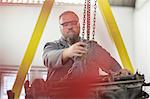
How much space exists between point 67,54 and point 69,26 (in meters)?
0.21

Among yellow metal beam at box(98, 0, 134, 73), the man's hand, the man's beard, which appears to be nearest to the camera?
the man's hand

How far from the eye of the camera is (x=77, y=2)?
5.95ft

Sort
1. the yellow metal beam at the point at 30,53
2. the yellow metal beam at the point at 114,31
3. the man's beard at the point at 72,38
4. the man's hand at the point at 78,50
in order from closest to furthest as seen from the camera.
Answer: the man's hand at the point at 78,50 → the man's beard at the point at 72,38 → the yellow metal beam at the point at 30,53 → the yellow metal beam at the point at 114,31

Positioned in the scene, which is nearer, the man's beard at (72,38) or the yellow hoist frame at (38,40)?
the man's beard at (72,38)

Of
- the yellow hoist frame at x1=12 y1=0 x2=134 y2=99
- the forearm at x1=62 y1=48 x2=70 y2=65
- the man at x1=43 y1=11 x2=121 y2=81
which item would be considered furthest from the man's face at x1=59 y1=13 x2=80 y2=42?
the yellow hoist frame at x1=12 y1=0 x2=134 y2=99

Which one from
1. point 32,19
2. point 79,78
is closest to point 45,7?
point 32,19

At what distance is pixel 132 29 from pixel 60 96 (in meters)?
1.18

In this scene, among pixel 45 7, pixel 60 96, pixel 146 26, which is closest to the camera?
pixel 60 96

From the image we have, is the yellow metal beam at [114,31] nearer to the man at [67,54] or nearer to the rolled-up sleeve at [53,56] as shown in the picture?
the man at [67,54]

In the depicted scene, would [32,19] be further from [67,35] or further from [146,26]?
[67,35]

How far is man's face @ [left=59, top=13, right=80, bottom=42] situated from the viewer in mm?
1010

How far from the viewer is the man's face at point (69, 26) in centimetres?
101

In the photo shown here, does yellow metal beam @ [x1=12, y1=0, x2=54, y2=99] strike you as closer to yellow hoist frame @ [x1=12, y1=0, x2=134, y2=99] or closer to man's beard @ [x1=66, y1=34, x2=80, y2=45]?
yellow hoist frame @ [x1=12, y1=0, x2=134, y2=99]

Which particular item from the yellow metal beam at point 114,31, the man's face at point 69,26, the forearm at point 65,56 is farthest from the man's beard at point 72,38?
the yellow metal beam at point 114,31
